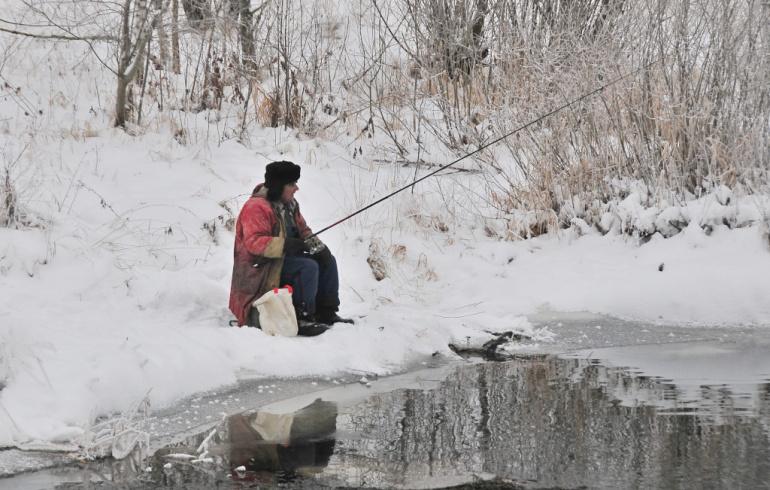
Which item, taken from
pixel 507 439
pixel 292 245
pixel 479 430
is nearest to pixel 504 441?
pixel 507 439

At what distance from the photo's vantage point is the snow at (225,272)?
16.6ft

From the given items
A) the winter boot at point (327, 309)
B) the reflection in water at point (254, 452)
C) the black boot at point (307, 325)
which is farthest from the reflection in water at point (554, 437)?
the winter boot at point (327, 309)

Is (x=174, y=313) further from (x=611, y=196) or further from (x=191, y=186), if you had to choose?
(x=611, y=196)

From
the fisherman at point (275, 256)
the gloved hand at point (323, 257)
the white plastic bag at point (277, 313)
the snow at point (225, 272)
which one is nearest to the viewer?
the snow at point (225, 272)

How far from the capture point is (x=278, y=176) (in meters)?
6.33

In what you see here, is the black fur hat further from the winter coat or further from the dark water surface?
the dark water surface

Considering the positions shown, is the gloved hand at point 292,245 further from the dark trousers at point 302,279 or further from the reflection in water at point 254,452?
the reflection in water at point 254,452

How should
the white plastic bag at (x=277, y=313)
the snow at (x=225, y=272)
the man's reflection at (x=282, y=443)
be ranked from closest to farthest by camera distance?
the man's reflection at (x=282, y=443) → the snow at (x=225, y=272) → the white plastic bag at (x=277, y=313)

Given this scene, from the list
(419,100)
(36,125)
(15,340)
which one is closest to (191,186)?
(36,125)

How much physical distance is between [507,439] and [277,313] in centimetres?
245

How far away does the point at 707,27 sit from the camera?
8539 mm

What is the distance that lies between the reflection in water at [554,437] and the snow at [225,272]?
1.05 meters

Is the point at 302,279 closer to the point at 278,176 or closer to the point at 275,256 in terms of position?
the point at 275,256

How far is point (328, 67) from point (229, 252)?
13.9 feet
